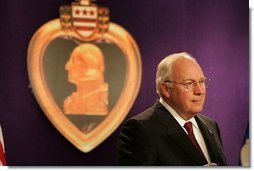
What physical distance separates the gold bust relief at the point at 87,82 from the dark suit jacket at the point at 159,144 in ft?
1.36

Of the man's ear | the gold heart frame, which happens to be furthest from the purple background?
the man's ear

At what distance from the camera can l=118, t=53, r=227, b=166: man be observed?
191 centimetres

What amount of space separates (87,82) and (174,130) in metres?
0.65

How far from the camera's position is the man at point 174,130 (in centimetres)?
191

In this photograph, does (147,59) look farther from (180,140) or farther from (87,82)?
(180,140)

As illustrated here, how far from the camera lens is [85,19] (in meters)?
2.44

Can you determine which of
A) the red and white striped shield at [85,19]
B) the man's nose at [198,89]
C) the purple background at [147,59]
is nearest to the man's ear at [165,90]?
the man's nose at [198,89]

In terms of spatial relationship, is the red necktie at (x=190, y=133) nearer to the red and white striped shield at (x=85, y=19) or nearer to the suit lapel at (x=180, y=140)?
the suit lapel at (x=180, y=140)

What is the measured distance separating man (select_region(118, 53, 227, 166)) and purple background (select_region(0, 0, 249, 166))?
A: 0.33 meters

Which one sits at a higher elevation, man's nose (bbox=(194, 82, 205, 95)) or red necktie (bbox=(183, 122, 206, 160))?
man's nose (bbox=(194, 82, 205, 95))

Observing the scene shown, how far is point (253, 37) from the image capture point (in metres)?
2.46

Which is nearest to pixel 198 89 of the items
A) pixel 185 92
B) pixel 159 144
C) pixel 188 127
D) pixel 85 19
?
pixel 185 92

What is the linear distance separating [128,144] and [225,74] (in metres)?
0.83

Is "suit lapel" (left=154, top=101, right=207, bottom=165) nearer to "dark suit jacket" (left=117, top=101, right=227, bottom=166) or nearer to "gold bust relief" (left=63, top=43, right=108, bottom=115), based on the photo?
"dark suit jacket" (left=117, top=101, right=227, bottom=166)
